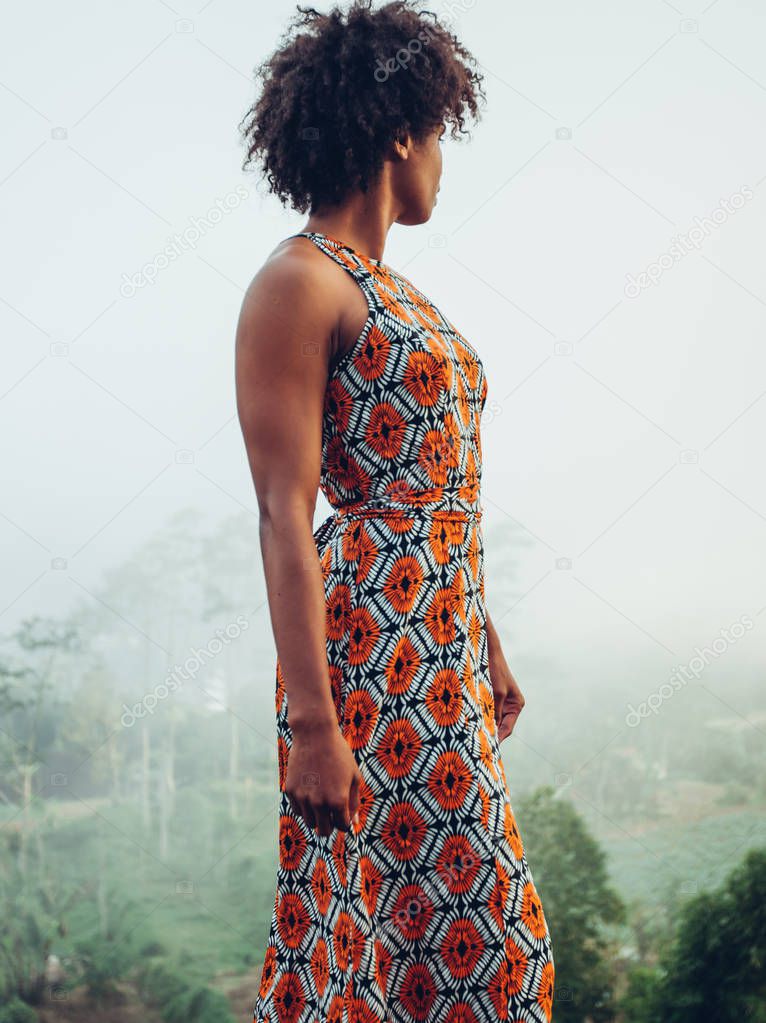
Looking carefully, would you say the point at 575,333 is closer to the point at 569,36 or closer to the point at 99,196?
the point at 569,36

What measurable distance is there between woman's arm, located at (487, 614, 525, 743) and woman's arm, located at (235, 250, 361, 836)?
30 cm

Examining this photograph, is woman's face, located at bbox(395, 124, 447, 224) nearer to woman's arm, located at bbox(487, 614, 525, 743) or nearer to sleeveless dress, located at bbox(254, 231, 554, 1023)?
sleeveless dress, located at bbox(254, 231, 554, 1023)

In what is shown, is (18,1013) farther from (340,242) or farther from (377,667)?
(340,242)

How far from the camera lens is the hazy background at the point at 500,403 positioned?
2211mm

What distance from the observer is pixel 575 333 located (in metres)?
2.24

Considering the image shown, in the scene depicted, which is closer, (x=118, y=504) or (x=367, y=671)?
(x=367, y=671)

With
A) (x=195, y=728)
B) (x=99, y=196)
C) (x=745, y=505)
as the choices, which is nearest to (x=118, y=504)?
(x=195, y=728)

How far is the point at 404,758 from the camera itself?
84 cm

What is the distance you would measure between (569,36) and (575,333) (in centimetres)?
63

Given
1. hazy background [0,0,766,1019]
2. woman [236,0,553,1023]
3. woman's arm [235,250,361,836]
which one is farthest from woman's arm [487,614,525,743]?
hazy background [0,0,766,1019]

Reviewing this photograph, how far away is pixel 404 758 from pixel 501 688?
0.27m

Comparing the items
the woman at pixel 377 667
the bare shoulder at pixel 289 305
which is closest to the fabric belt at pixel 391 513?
the woman at pixel 377 667

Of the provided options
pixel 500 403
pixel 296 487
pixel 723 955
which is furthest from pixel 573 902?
pixel 296 487

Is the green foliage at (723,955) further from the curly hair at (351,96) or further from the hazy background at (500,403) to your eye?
the curly hair at (351,96)
